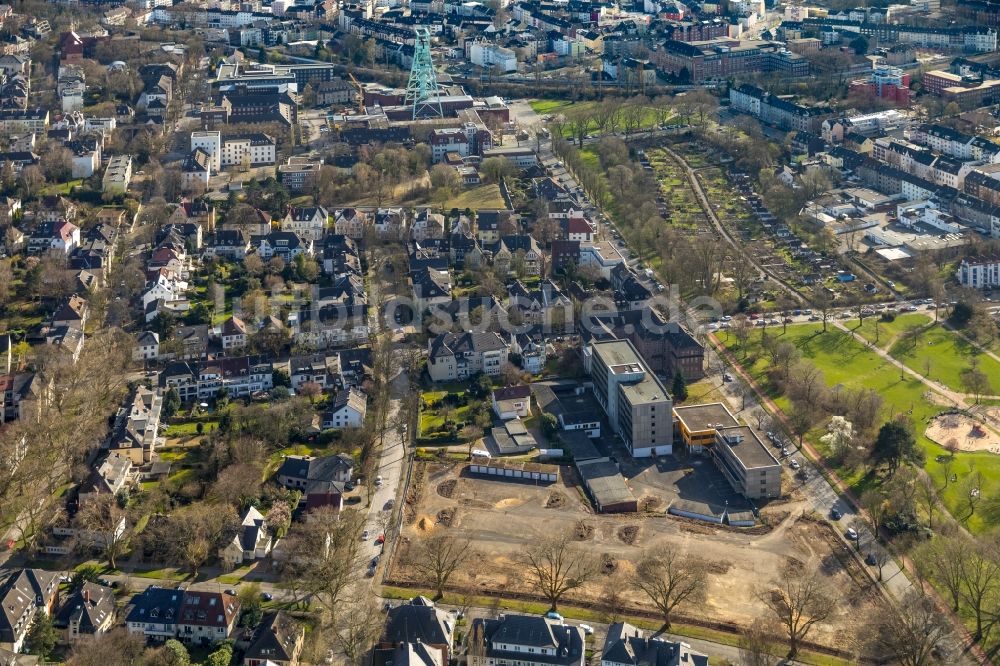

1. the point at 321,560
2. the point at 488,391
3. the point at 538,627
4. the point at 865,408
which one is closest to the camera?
the point at 538,627

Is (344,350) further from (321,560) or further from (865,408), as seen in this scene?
(865,408)

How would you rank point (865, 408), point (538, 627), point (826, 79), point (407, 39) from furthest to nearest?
point (407, 39), point (826, 79), point (865, 408), point (538, 627)

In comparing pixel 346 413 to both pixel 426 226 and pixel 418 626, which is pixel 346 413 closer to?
pixel 418 626

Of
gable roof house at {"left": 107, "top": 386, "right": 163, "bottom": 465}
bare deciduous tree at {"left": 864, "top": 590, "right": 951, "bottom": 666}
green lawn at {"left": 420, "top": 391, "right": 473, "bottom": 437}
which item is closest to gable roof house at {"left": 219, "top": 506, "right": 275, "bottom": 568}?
gable roof house at {"left": 107, "top": 386, "right": 163, "bottom": 465}

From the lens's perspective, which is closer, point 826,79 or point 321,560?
point 321,560

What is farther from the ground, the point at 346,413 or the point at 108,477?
the point at 108,477

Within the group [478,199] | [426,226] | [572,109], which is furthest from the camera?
[572,109]

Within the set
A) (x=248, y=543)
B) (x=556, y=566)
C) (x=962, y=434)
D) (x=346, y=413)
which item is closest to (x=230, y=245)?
(x=346, y=413)

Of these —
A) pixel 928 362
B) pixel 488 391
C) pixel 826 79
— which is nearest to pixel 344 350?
pixel 488 391
